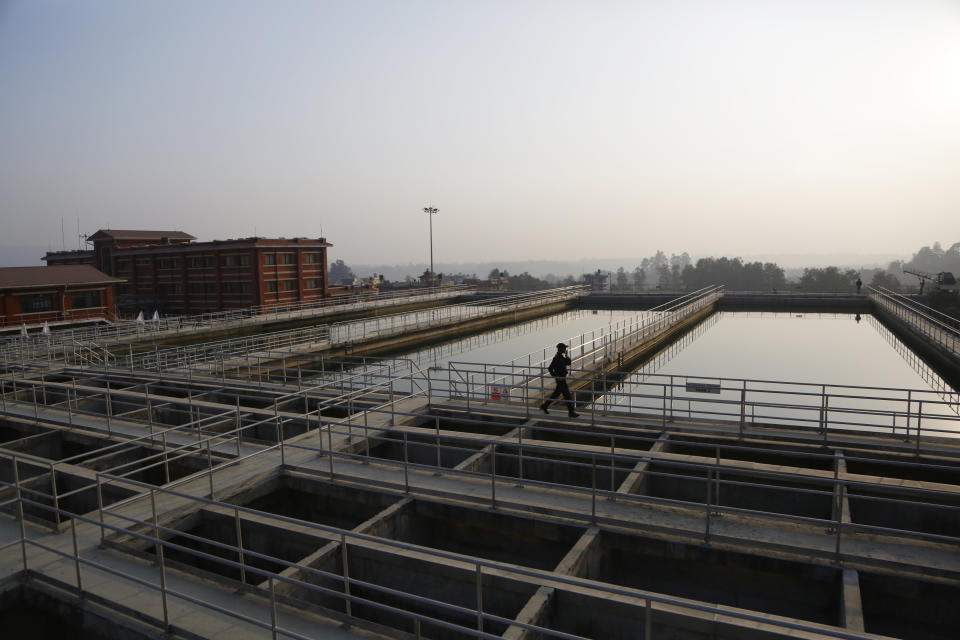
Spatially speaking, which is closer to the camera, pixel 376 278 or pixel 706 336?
pixel 706 336

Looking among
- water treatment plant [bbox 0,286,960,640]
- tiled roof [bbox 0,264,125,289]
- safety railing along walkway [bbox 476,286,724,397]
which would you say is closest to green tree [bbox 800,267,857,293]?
safety railing along walkway [bbox 476,286,724,397]

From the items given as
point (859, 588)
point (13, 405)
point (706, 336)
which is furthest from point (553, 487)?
point (706, 336)

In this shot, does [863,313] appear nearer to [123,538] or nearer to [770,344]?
[770,344]

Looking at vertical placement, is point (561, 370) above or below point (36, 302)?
below

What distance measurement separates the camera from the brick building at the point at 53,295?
3850 centimetres

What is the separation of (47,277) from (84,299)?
2559mm

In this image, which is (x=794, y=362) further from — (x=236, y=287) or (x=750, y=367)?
(x=236, y=287)

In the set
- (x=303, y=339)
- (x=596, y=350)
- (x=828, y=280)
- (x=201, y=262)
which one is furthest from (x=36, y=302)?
(x=828, y=280)

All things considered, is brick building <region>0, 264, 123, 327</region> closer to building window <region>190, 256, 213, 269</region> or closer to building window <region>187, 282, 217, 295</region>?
building window <region>187, 282, 217, 295</region>

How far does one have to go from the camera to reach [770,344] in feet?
125

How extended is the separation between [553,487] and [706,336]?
117 feet

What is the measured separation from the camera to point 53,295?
40594 mm

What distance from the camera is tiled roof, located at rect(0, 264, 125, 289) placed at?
Answer: 3903cm

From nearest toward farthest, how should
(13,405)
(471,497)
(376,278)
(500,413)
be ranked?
(471,497) → (500,413) → (13,405) → (376,278)
